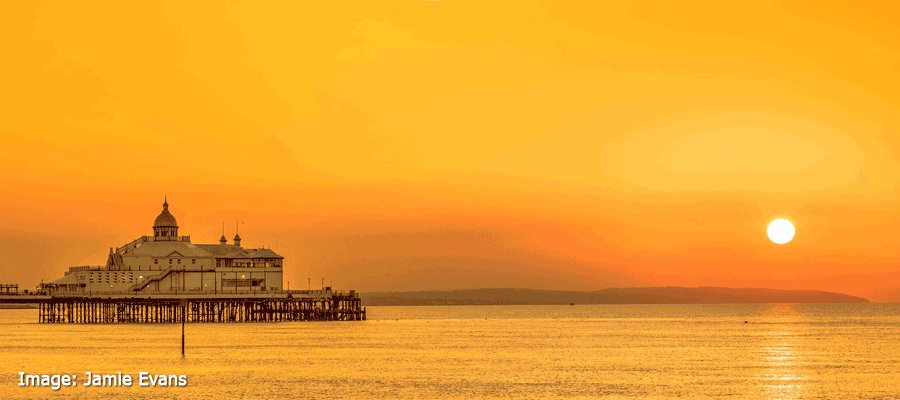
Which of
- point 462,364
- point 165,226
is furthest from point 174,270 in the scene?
point 462,364

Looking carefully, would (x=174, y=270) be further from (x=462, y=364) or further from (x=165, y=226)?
(x=462, y=364)

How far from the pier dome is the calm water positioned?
31496mm

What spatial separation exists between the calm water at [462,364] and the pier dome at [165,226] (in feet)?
103

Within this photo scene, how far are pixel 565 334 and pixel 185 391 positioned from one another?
249ft

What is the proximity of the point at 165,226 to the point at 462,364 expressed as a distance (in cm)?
8600

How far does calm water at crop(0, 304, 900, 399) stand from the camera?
66688 millimetres

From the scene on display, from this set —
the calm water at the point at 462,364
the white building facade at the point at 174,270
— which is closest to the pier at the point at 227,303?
the white building facade at the point at 174,270

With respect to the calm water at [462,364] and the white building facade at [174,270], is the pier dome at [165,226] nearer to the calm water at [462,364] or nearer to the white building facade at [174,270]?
the white building facade at [174,270]

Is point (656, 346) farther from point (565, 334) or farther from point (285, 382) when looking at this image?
point (285, 382)

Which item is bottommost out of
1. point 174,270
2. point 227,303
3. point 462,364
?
point 462,364

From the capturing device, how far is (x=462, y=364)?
A: 85.2 meters

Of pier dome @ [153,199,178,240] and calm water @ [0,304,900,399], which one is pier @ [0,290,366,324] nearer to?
pier dome @ [153,199,178,240]

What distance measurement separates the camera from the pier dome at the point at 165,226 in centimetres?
16262

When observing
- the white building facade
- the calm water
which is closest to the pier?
the white building facade
